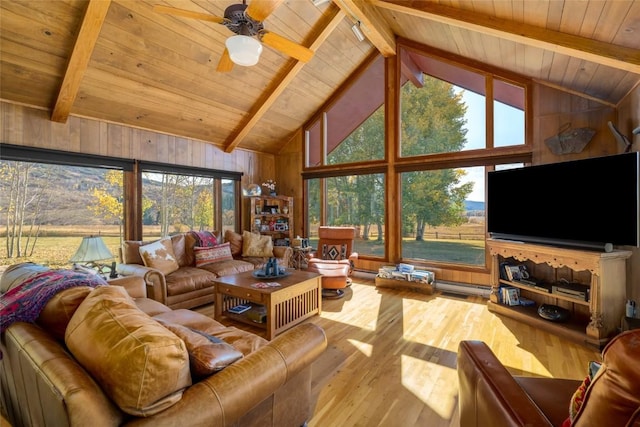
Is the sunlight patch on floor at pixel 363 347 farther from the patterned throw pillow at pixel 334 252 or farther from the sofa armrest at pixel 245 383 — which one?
the patterned throw pillow at pixel 334 252

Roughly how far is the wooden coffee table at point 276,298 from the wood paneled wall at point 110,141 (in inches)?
101

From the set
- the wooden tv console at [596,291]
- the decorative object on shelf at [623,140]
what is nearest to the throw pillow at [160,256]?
the wooden tv console at [596,291]

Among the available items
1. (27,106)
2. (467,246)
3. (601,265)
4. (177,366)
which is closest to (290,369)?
(177,366)

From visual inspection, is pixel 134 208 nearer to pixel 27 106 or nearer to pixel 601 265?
pixel 27 106

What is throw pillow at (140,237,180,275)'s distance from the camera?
354 centimetres

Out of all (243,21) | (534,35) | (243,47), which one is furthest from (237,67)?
(534,35)

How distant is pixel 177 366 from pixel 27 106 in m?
4.16

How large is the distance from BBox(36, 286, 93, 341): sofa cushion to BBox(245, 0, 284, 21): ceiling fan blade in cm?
214

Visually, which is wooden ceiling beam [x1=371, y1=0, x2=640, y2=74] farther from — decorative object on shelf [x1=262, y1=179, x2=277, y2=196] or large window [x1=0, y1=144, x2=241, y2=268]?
large window [x1=0, y1=144, x2=241, y2=268]

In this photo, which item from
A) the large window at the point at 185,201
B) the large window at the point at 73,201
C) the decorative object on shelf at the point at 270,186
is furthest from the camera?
the decorative object on shelf at the point at 270,186

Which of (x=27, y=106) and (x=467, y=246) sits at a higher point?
(x=27, y=106)

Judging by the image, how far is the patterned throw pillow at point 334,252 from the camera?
485 centimetres

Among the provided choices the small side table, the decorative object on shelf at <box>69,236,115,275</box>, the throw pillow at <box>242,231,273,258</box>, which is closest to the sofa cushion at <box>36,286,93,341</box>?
the decorative object on shelf at <box>69,236,115,275</box>

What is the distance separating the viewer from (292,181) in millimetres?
6336
